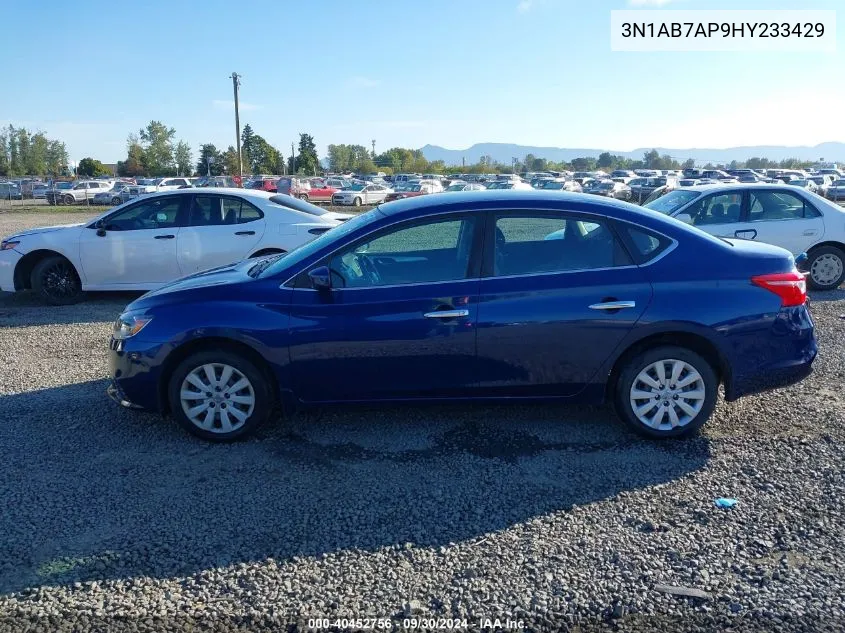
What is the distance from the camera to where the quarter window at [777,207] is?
981cm

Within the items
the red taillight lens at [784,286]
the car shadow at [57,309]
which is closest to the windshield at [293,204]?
the car shadow at [57,309]

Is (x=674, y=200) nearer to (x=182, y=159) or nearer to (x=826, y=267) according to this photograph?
(x=826, y=267)

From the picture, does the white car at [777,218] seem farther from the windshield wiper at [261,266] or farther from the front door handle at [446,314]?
the windshield wiper at [261,266]

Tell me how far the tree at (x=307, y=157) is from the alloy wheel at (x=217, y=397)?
291ft

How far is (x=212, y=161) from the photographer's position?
89.7m

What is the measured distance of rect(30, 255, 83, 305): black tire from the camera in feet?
30.7

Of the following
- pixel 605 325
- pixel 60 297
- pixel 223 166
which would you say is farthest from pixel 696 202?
pixel 223 166

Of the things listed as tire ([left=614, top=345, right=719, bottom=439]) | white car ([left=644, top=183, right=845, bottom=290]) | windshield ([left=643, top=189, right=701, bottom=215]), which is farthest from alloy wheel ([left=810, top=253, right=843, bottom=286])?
tire ([left=614, top=345, right=719, bottom=439])

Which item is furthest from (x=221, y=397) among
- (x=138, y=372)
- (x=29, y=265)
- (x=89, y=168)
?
(x=89, y=168)

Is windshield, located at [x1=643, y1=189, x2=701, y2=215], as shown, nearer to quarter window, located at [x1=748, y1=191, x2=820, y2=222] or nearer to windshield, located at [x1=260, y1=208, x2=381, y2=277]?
quarter window, located at [x1=748, y1=191, x2=820, y2=222]

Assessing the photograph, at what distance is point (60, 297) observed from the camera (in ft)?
31.1

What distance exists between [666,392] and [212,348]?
3052 millimetres

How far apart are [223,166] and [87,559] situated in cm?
8980

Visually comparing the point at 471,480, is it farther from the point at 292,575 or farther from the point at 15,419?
the point at 15,419
